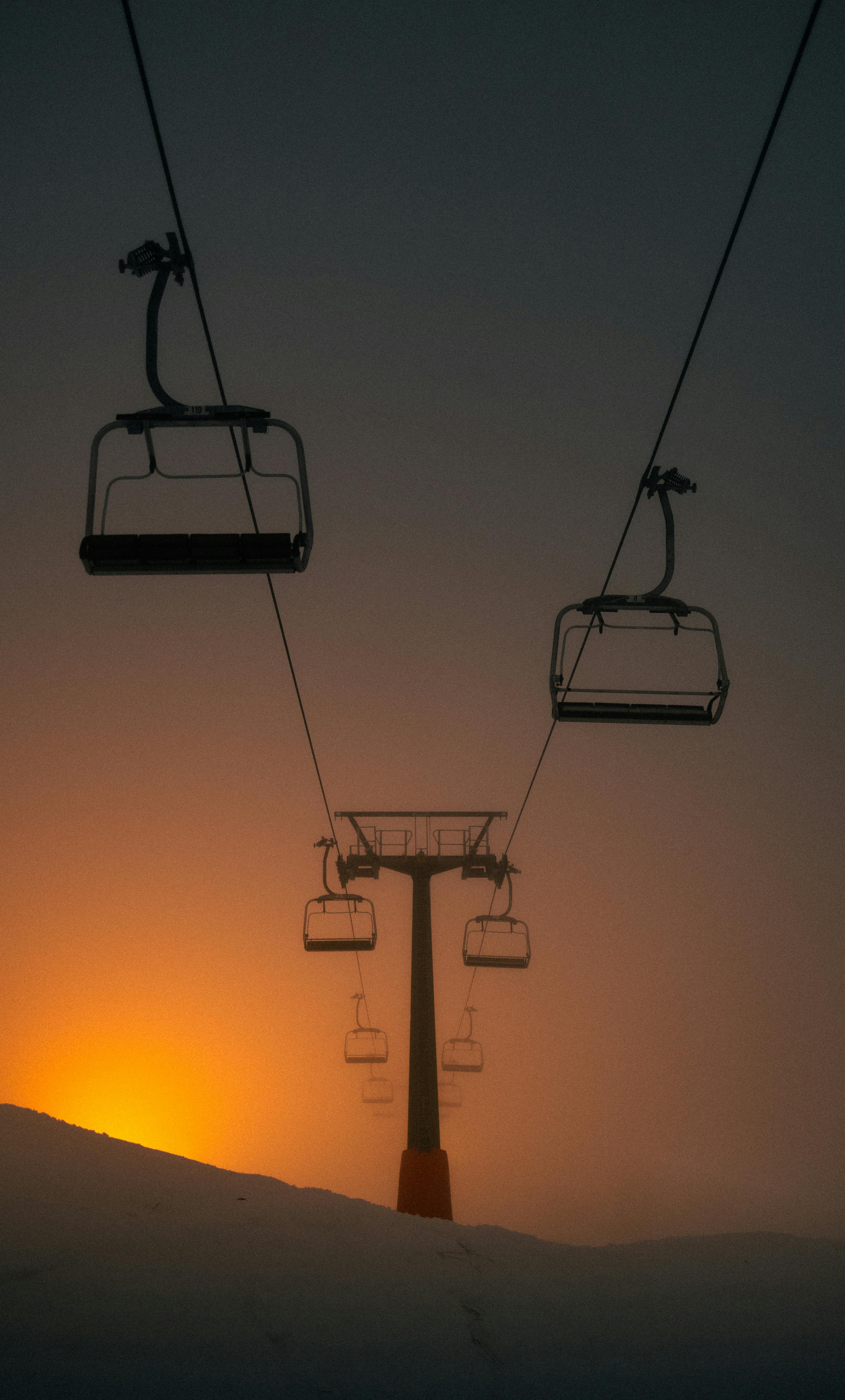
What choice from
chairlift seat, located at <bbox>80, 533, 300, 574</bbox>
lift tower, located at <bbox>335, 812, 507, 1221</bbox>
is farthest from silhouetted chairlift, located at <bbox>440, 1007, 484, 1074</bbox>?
chairlift seat, located at <bbox>80, 533, 300, 574</bbox>

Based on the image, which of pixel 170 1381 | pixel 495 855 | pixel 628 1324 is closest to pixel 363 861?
pixel 495 855

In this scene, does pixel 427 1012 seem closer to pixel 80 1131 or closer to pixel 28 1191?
pixel 80 1131

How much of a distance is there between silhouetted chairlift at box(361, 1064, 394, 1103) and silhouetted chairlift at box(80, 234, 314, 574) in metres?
16.3

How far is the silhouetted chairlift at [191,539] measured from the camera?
3.96 meters

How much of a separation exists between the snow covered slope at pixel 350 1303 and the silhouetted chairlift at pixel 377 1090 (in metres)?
10.7

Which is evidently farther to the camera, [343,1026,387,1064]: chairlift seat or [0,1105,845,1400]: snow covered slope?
[343,1026,387,1064]: chairlift seat

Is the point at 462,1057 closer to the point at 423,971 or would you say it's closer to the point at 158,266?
the point at 423,971

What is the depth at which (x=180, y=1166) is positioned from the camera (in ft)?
26.6

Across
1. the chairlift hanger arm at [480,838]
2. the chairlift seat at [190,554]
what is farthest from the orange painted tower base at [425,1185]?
the chairlift seat at [190,554]

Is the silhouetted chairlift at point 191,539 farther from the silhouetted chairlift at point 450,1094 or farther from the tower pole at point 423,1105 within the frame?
the silhouetted chairlift at point 450,1094

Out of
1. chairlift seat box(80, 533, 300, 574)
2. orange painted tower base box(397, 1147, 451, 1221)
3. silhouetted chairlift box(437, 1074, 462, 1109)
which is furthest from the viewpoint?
silhouetted chairlift box(437, 1074, 462, 1109)

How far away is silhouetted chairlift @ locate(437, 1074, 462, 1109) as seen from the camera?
20.0m

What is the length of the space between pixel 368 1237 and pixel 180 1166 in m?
2.41

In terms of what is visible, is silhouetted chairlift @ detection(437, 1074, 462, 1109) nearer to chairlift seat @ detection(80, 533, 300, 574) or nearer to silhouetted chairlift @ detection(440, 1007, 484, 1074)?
silhouetted chairlift @ detection(440, 1007, 484, 1074)
